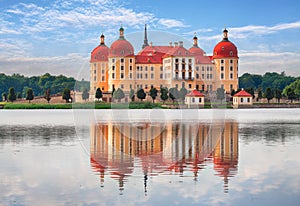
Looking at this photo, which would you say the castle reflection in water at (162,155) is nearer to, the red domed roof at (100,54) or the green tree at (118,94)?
the green tree at (118,94)

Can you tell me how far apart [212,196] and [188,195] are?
0.31 m

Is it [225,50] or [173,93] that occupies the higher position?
[225,50]

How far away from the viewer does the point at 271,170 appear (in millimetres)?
8688

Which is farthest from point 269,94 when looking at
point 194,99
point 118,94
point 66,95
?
point 66,95

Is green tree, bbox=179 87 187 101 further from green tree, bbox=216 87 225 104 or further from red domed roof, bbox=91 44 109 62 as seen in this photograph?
red domed roof, bbox=91 44 109 62

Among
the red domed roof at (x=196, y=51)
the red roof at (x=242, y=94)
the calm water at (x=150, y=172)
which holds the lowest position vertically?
the calm water at (x=150, y=172)

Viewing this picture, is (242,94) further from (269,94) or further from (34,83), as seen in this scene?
(34,83)

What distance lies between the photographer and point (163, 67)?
63.5 m

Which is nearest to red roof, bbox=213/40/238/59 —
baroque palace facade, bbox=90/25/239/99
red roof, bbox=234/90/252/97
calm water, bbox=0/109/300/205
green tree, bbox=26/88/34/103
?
baroque palace facade, bbox=90/25/239/99

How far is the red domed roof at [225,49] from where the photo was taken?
6531 centimetres

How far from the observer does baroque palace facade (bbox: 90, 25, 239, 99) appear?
5919 centimetres

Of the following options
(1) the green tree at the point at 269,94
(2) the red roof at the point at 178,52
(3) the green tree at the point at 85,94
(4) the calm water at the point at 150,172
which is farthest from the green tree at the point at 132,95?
(4) the calm water at the point at 150,172

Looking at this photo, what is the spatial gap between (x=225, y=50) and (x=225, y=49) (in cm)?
13

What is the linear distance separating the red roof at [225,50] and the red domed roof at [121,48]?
12.0m
